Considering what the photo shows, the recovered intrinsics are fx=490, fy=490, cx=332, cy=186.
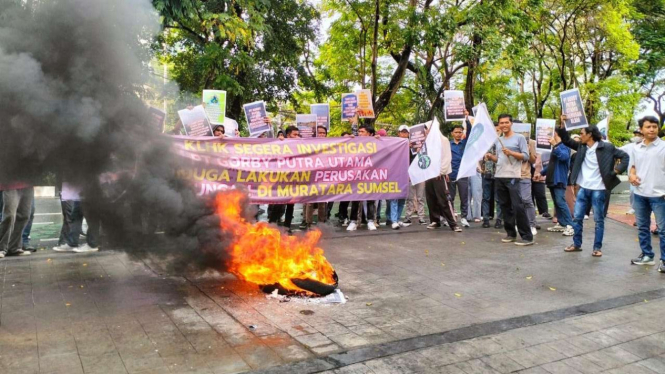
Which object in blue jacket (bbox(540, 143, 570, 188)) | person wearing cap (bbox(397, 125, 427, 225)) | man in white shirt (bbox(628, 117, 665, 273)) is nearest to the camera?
man in white shirt (bbox(628, 117, 665, 273))

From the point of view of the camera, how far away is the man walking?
24.0 feet

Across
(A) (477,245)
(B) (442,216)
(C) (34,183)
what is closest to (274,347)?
(C) (34,183)

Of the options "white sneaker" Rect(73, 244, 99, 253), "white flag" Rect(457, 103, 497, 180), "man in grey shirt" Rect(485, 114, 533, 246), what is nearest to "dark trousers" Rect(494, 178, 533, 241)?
"man in grey shirt" Rect(485, 114, 533, 246)

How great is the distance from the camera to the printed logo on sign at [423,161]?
979 centimetres

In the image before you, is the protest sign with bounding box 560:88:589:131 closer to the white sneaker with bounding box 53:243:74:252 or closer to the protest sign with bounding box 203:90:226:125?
the protest sign with bounding box 203:90:226:125

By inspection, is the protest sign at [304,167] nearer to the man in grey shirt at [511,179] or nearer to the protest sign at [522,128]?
the man in grey shirt at [511,179]

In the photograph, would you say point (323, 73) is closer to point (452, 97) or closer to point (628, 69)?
point (452, 97)

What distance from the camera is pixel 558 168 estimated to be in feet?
32.2

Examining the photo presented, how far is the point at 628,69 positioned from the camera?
837 inches

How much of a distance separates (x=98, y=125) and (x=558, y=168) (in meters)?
8.47

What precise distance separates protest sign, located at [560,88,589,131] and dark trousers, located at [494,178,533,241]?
175 centimetres

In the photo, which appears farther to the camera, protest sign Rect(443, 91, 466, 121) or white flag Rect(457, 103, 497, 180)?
protest sign Rect(443, 91, 466, 121)

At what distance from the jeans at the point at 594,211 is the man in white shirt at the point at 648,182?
1.71 feet

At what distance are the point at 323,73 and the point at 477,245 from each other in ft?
43.3
